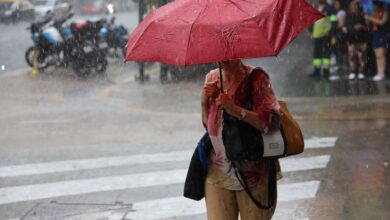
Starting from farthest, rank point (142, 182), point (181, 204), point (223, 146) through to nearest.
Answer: point (142, 182)
point (181, 204)
point (223, 146)

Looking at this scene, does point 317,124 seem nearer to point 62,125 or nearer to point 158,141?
point 158,141

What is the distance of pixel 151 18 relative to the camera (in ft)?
14.6

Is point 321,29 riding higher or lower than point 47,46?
higher

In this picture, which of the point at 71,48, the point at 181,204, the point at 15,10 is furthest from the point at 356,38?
the point at 15,10

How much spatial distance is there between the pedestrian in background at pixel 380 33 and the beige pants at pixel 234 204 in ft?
36.0

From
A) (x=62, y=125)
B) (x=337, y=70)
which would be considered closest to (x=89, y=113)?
(x=62, y=125)

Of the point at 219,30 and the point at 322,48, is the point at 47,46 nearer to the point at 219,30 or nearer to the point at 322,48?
the point at 322,48

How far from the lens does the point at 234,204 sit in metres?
4.61

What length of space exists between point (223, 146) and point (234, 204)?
391mm

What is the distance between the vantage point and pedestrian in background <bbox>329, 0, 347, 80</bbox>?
645 inches

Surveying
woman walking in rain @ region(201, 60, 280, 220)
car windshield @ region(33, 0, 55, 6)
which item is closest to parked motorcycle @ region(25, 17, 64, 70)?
woman walking in rain @ region(201, 60, 280, 220)

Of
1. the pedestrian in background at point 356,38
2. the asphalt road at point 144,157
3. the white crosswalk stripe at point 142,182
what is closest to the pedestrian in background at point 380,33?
the pedestrian in background at point 356,38

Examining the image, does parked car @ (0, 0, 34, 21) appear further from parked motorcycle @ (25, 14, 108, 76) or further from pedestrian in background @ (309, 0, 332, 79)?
pedestrian in background @ (309, 0, 332, 79)

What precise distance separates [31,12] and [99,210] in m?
29.6
